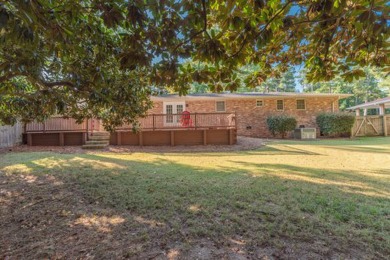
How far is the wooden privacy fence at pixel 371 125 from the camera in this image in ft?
52.4

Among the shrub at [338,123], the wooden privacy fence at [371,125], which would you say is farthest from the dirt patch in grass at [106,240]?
the wooden privacy fence at [371,125]

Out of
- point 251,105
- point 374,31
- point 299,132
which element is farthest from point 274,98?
point 374,31

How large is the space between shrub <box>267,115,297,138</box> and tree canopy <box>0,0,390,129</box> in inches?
486

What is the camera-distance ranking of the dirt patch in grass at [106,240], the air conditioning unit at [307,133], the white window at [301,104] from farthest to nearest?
the white window at [301,104], the air conditioning unit at [307,133], the dirt patch in grass at [106,240]

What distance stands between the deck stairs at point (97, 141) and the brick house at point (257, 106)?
538 cm

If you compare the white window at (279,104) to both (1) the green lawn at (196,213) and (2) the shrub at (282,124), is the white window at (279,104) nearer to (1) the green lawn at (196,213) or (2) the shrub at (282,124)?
(2) the shrub at (282,124)

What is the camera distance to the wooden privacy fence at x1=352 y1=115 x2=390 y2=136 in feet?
52.4

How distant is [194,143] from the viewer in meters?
11.9

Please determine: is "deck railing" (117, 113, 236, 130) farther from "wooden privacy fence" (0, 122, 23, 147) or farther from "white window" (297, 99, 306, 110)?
"white window" (297, 99, 306, 110)

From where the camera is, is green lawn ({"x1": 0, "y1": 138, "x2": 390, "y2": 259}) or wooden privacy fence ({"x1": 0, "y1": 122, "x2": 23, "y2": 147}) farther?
wooden privacy fence ({"x1": 0, "y1": 122, "x2": 23, "y2": 147})

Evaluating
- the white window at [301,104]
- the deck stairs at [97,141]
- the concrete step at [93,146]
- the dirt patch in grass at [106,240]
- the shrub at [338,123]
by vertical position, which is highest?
the white window at [301,104]

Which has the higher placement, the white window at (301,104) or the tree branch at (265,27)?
the white window at (301,104)

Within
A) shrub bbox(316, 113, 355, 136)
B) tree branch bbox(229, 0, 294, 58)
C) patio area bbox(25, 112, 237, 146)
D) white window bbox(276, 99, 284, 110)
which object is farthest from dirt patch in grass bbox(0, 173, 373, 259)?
white window bbox(276, 99, 284, 110)

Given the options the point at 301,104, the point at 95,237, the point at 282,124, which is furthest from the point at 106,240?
the point at 301,104
